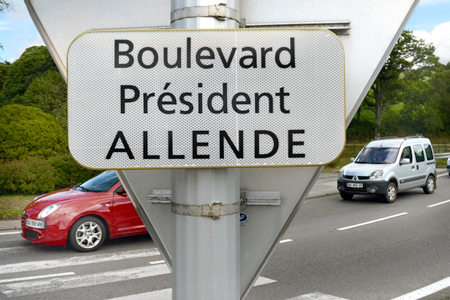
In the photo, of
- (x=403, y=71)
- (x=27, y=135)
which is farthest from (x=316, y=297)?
(x=403, y=71)

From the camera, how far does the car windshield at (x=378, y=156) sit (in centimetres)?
1560

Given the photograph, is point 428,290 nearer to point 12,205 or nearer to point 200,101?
point 200,101

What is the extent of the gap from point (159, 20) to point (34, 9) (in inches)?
18.7

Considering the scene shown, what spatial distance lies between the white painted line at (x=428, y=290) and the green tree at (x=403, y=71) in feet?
119

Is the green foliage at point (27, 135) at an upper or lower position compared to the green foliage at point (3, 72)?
lower

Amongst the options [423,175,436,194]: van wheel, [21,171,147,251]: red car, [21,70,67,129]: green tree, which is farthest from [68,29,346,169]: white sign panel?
[21,70,67,129]: green tree

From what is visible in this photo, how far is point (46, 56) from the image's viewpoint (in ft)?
140

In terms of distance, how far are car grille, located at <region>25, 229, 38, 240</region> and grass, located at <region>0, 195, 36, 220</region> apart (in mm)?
3721

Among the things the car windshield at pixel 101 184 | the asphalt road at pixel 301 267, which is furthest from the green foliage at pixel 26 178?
the car windshield at pixel 101 184

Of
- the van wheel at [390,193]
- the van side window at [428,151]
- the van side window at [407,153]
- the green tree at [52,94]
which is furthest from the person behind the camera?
the green tree at [52,94]

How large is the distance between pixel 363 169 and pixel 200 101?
14.5 meters

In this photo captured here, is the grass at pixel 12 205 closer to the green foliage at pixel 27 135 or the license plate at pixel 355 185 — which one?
the green foliage at pixel 27 135

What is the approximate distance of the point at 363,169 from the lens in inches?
603

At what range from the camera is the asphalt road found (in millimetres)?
6293
